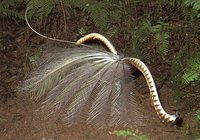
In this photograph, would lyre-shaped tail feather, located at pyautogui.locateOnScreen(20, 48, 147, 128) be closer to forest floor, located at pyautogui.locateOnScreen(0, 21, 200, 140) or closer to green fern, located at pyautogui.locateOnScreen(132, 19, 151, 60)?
forest floor, located at pyautogui.locateOnScreen(0, 21, 200, 140)

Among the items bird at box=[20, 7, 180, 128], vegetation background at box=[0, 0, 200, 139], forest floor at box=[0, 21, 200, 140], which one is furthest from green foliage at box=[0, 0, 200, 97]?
bird at box=[20, 7, 180, 128]

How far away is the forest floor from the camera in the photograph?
3.22m

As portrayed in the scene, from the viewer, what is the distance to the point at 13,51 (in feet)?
13.2

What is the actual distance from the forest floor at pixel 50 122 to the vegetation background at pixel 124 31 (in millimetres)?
12

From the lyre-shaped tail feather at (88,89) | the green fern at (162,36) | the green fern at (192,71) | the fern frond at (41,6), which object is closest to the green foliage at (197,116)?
the green fern at (192,71)

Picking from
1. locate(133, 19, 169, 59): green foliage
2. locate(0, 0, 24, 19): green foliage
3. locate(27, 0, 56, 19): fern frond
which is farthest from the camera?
locate(0, 0, 24, 19): green foliage

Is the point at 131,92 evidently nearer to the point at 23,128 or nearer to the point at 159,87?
the point at 159,87

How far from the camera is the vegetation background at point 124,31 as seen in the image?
3624 millimetres

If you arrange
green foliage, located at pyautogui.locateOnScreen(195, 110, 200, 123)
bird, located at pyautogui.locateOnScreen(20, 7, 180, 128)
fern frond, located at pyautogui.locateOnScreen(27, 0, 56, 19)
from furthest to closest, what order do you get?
fern frond, located at pyautogui.locateOnScreen(27, 0, 56, 19) < green foliage, located at pyautogui.locateOnScreen(195, 110, 200, 123) < bird, located at pyautogui.locateOnScreen(20, 7, 180, 128)

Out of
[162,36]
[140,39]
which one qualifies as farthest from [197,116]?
[140,39]

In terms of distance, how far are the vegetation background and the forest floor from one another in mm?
12

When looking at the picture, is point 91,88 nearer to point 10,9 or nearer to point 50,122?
point 50,122

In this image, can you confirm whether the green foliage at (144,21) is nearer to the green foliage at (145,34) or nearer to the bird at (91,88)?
the green foliage at (145,34)

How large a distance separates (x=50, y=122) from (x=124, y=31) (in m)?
1.15
